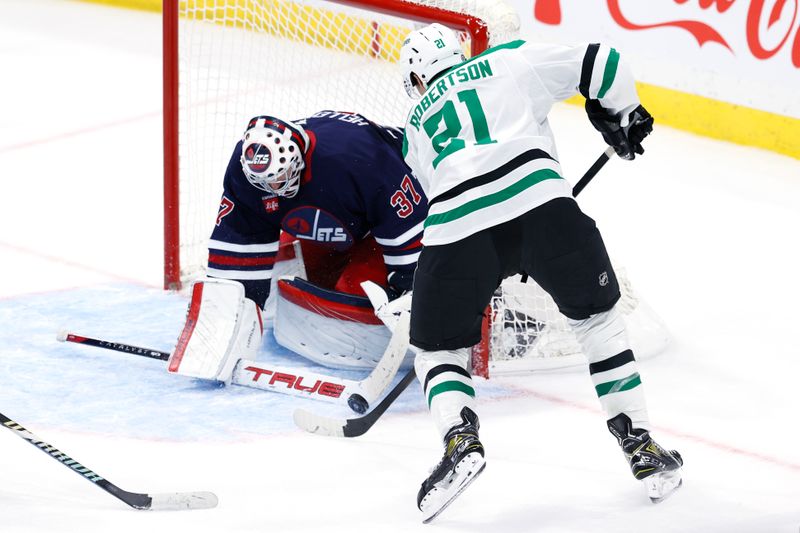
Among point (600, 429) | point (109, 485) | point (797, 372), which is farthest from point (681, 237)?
point (109, 485)

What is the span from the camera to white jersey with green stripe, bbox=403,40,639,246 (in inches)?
107

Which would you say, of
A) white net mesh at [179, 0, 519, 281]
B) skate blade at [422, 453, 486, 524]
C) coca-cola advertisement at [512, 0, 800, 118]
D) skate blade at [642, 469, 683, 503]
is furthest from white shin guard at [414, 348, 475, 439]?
coca-cola advertisement at [512, 0, 800, 118]

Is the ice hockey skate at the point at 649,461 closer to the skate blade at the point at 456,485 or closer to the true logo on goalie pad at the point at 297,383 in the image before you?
the skate blade at the point at 456,485

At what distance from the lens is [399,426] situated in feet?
10.8

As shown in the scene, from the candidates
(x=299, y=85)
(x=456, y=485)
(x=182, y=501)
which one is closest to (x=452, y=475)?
(x=456, y=485)

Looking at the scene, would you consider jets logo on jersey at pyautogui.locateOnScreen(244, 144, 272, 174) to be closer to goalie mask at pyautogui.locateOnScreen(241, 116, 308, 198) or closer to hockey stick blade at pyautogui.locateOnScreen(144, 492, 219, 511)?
goalie mask at pyautogui.locateOnScreen(241, 116, 308, 198)

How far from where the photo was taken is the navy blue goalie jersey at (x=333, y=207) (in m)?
3.47

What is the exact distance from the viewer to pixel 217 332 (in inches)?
138

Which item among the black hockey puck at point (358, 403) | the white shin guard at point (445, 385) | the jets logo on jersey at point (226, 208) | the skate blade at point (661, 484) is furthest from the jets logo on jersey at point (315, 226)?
the skate blade at point (661, 484)

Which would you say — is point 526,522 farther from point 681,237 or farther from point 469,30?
point 681,237

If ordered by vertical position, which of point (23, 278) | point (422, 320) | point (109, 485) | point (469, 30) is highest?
point (469, 30)

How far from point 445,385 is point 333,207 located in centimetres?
88

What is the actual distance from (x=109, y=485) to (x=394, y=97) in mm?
1874

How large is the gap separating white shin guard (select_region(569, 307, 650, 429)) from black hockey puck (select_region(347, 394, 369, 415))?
740 millimetres
